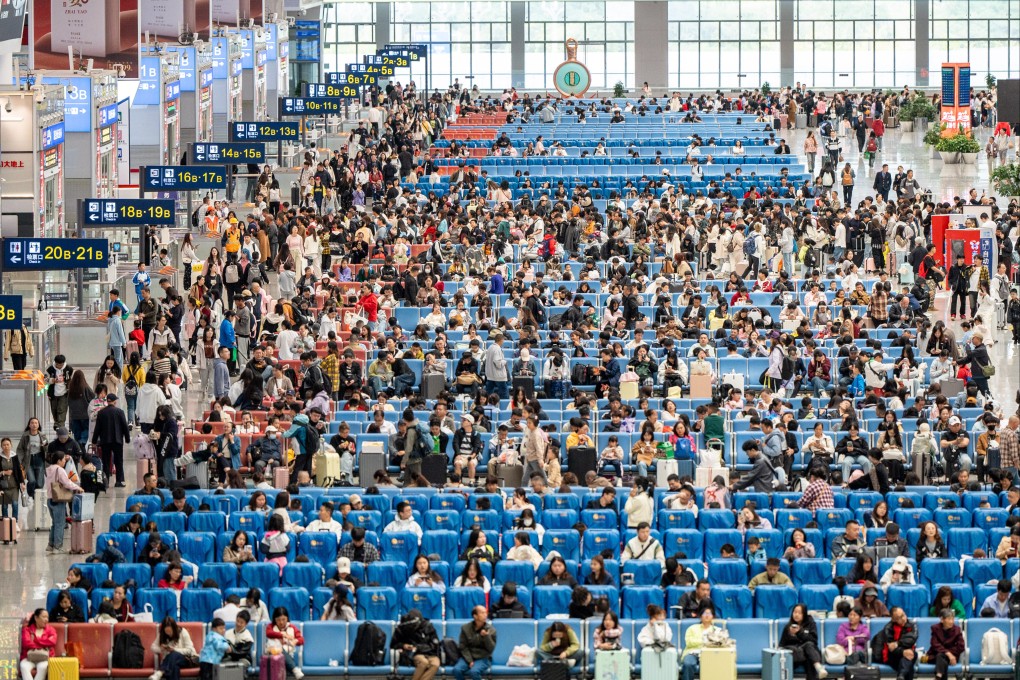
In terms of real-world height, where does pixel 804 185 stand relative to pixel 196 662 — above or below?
above

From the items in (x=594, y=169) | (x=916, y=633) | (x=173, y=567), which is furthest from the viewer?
(x=594, y=169)

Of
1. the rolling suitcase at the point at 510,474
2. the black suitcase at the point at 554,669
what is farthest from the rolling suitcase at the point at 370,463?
the black suitcase at the point at 554,669

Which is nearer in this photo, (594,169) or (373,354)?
(373,354)

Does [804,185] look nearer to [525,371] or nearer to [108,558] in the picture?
[525,371]

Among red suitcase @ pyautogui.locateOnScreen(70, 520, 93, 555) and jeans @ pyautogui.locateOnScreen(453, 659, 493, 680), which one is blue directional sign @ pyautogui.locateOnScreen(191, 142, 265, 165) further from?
jeans @ pyautogui.locateOnScreen(453, 659, 493, 680)

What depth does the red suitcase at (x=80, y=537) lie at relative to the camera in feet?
67.2

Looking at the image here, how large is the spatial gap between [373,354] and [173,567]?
9485mm

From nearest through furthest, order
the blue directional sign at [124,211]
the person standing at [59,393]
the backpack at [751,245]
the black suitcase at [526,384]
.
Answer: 1. the person standing at [59,393]
2. the black suitcase at [526,384]
3. the blue directional sign at [124,211]
4. the backpack at [751,245]

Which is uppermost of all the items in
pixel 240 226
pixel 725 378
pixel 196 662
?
pixel 240 226

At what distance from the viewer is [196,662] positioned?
16.3 m

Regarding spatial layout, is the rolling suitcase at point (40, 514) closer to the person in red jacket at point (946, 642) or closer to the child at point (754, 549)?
the child at point (754, 549)

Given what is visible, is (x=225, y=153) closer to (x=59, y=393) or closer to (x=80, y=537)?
(x=59, y=393)

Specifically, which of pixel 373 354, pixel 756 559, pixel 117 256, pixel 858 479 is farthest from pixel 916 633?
pixel 117 256

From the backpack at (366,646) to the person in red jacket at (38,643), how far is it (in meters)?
2.46
